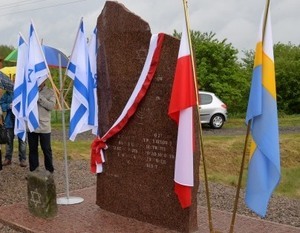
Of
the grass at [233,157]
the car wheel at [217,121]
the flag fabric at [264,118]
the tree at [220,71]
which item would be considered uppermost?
the tree at [220,71]

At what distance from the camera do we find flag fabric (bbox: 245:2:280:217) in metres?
4.20

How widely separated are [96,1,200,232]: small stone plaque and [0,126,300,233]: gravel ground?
136 centimetres

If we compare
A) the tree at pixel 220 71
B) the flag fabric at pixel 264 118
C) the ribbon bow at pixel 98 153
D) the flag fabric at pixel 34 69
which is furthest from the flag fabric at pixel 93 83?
the tree at pixel 220 71

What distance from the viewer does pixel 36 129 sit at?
291 inches

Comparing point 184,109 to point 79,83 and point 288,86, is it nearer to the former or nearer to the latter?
point 79,83

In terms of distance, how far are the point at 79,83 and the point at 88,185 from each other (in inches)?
95.7

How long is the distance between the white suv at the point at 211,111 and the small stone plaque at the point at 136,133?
40.7 feet

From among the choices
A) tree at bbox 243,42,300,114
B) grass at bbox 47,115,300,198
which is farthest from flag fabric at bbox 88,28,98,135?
tree at bbox 243,42,300,114

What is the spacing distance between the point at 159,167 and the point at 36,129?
260cm

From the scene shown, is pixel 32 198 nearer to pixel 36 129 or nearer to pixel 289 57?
pixel 36 129

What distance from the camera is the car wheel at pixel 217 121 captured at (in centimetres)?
1870

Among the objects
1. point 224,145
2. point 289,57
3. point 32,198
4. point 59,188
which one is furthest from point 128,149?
point 289,57

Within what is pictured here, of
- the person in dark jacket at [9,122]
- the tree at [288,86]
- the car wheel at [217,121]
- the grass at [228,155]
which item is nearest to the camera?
the person in dark jacket at [9,122]

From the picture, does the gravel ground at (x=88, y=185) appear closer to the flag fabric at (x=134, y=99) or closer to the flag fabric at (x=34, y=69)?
the flag fabric at (x=134, y=99)
